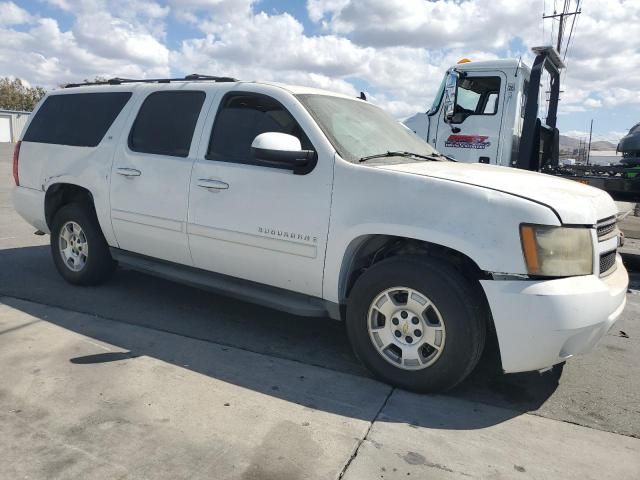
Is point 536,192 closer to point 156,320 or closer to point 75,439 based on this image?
point 75,439

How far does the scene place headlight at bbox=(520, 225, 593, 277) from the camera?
292 cm

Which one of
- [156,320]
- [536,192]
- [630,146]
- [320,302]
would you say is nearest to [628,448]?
[536,192]

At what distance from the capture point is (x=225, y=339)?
4.18 m

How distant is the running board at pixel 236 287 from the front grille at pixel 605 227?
166 centimetres

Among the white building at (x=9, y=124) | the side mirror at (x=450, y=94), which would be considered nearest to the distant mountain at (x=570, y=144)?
the side mirror at (x=450, y=94)

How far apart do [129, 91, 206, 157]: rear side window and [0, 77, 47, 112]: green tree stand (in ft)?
245

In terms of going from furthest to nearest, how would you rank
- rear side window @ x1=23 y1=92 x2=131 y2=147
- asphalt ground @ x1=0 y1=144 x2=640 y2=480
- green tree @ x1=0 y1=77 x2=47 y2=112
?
green tree @ x1=0 y1=77 x2=47 y2=112, rear side window @ x1=23 y1=92 x2=131 y2=147, asphalt ground @ x1=0 y1=144 x2=640 y2=480

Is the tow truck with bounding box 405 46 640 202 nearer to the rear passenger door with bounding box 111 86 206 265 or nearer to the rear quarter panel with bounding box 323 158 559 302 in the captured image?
the rear passenger door with bounding box 111 86 206 265

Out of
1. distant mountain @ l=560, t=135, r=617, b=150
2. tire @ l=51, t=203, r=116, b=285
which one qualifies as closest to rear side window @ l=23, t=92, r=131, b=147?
tire @ l=51, t=203, r=116, b=285

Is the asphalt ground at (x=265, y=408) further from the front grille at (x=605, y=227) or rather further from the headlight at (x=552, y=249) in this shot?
the front grille at (x=605, y=227)

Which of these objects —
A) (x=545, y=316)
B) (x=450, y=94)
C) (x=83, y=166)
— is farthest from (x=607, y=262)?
(x=450, y=94)

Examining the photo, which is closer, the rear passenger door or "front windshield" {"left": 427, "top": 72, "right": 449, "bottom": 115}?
the rear passenger door

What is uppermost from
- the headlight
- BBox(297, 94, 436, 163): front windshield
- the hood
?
BBox(297, 94, 436, 163): front windshield

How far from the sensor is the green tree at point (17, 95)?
70.1m
